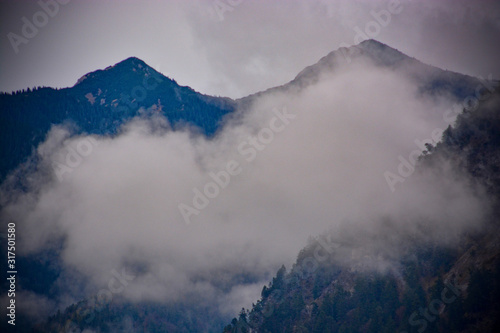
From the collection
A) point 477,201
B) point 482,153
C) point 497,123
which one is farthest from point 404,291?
point 497,123

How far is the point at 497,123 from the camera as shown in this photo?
138875 mm

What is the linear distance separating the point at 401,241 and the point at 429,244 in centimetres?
1298

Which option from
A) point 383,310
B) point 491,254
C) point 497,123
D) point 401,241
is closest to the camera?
point 491,254

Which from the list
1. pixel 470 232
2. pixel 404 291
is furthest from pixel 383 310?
pixel 470 232

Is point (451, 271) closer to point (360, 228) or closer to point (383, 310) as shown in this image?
point (383, 310)

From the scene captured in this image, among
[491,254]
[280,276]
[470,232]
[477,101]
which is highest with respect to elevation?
[477,101]

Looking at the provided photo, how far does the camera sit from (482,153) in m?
142

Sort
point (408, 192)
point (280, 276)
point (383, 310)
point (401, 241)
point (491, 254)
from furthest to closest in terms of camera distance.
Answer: point (280, 276)
point (408, 192)
point (401, 241)
point (383, 310)
point (491, 254)

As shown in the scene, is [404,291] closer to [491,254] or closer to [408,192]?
[491,254]

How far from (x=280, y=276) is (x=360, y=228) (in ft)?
128

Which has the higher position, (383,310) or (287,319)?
(287,319)

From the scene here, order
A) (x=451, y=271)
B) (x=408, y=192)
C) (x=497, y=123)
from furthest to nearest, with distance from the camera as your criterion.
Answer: (x=408, y=192)
(x=497, y=123)
(x=451, y=271)

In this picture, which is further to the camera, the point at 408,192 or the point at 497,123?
the point at 408,192

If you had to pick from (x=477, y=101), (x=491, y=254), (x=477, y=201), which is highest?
(x=477, y=101)
